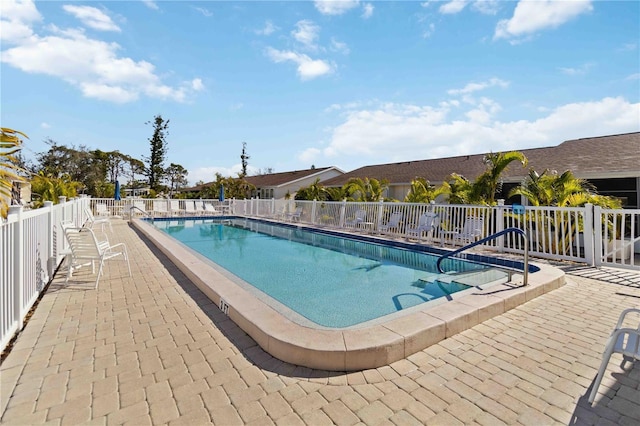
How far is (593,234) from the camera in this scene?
6.43 meters

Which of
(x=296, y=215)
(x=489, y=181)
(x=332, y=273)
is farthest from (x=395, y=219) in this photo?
(x=296, y=215)

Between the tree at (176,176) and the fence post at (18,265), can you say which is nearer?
the fence post at (18,265)

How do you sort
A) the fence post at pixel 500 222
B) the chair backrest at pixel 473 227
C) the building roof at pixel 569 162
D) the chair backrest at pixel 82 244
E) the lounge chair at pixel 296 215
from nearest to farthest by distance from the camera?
A: the chair backrest at pixel 82 244, the fence post at pixel 500 222, the chair backrest at pixel 473 227, the building roof at pixel 569 162, the lounge chair at pixel 296 215

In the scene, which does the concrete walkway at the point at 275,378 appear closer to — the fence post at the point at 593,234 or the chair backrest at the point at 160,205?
the fence post at the point at 593,234

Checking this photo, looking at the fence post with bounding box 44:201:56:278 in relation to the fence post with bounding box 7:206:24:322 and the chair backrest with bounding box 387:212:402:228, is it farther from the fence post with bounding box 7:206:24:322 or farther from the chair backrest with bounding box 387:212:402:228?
the chair backrest with bounding box 387:212:402:228

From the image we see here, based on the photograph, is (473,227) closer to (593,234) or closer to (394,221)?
(593,234)

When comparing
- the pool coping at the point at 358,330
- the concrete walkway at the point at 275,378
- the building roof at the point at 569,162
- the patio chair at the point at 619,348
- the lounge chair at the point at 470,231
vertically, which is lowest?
the concrete walkway at the point at 275,378

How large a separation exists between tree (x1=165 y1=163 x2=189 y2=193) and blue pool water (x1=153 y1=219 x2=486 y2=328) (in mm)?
37878

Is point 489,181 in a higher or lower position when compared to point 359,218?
higher

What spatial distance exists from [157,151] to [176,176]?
10020 millimetres

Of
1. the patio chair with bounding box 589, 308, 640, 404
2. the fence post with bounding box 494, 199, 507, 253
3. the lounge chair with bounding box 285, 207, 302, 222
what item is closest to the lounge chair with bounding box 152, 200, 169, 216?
the lounge chair with bounding box 285, 207, 302, 222

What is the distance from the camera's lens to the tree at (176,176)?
148 ft

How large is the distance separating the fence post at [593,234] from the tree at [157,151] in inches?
1559

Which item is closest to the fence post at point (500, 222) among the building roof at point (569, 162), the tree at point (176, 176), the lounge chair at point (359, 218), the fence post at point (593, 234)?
the fence post at point (593, 234)
